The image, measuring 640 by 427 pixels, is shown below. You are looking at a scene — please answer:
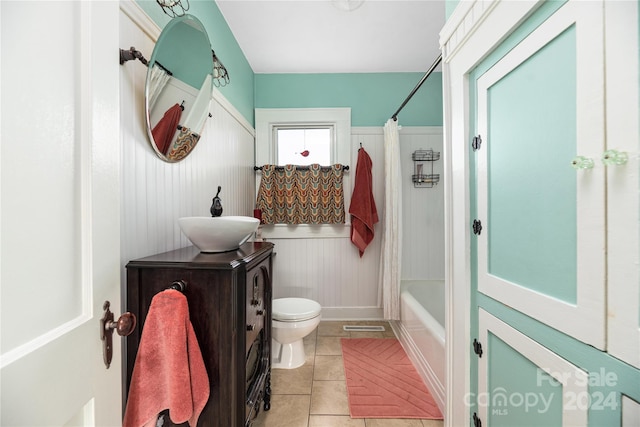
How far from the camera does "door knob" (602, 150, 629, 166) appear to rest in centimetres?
51

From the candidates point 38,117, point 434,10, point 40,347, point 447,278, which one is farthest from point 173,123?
point 434,10

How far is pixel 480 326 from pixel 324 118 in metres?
→ 2.33

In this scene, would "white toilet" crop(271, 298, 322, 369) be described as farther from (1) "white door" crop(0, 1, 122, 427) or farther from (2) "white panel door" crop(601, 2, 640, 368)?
(2) "white panel door" crop(601, 2, 640, 368)

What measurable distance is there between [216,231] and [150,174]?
0.39 metres

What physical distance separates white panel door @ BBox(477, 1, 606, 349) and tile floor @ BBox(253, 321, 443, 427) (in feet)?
3.67

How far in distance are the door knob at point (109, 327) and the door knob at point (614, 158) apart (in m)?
1.04

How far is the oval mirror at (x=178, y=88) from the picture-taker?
43.1 inches

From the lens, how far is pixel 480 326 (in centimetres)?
102

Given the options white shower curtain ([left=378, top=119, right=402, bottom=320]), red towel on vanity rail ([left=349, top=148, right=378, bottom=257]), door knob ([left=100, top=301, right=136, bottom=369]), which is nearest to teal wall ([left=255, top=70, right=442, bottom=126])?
white shower curtain ([left=378, top=119, right=402, bottom=320])

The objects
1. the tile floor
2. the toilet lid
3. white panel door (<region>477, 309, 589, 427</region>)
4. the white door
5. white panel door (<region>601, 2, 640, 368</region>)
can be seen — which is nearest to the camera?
the white door

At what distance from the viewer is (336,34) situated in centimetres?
214

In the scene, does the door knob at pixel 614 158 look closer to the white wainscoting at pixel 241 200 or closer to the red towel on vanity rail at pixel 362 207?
the white wainscoting at pixel 241 200

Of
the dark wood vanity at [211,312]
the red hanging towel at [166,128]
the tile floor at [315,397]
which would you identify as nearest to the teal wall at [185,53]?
the red hanging towel at [166,128]

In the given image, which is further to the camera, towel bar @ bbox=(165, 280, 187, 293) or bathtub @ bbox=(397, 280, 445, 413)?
bathtub @ bbox=(397, 280, 445, 413)
